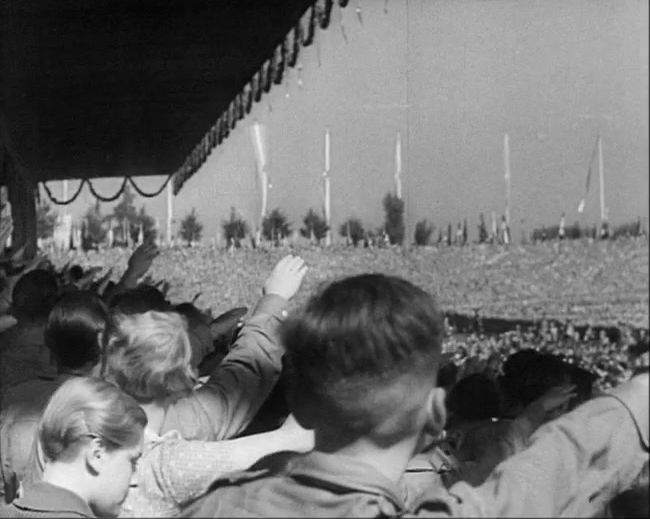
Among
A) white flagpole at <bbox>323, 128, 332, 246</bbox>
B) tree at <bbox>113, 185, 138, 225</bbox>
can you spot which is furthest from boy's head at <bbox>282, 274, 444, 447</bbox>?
tree at <bbox>113, 185, 138, 225</bbox>

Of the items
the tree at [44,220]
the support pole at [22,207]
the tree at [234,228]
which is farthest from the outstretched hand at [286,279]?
the tree at [44,220]

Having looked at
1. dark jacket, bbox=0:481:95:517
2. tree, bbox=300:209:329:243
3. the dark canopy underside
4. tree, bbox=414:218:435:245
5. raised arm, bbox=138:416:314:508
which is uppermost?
the dark canopy underside

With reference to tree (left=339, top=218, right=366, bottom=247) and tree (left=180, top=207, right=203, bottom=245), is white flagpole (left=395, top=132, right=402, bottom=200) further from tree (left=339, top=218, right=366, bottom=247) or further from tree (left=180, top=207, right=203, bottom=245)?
tree (left=180, top=207, right=203, bottom=245)

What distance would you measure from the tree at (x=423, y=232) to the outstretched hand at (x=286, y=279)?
261mm

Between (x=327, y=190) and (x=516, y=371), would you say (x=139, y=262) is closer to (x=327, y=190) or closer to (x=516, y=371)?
(x=327, y=190)

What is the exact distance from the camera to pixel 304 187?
4562 mm

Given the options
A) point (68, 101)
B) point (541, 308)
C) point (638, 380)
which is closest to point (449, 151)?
point (541, 308)

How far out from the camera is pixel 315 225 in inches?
176

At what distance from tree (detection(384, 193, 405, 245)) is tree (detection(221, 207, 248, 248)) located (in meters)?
1.63

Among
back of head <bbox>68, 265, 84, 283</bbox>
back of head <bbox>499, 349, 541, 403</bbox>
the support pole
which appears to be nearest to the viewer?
back of head <bbox>499, 349, 541, 403</bbox>

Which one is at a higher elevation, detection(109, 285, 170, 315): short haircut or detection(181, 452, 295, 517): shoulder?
detection(109, 285, 170, 315): short haircut

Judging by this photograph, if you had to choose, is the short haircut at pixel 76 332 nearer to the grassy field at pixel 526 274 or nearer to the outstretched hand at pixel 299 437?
the grassy field at pixel 526 274

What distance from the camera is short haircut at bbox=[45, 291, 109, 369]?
3721mm

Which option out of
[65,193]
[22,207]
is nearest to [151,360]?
[65,193]
